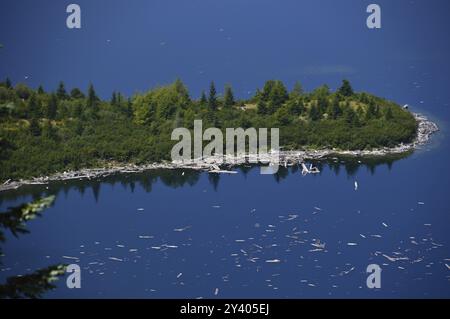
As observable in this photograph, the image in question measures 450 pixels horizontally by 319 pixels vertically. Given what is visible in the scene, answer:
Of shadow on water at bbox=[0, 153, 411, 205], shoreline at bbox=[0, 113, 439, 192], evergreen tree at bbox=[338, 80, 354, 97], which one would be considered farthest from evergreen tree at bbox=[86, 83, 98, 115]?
evergreen tree at bbox=[338, 80, 354, 97]

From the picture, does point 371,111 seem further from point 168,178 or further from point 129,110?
point 129,110

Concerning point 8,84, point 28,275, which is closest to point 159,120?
point 8,84

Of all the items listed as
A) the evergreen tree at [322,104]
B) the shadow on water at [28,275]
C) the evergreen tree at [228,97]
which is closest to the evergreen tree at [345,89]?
the evergreen tree at [322,104]

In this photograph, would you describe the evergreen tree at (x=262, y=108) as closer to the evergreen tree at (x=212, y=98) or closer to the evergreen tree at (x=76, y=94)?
the evergreen tree at (x=212, y=98)

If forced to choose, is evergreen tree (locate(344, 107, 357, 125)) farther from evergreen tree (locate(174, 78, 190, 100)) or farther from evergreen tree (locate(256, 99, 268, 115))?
evergreen tree (locate(174, 78, 190, 100))

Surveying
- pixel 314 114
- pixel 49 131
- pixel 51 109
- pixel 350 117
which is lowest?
pixel 49 131
